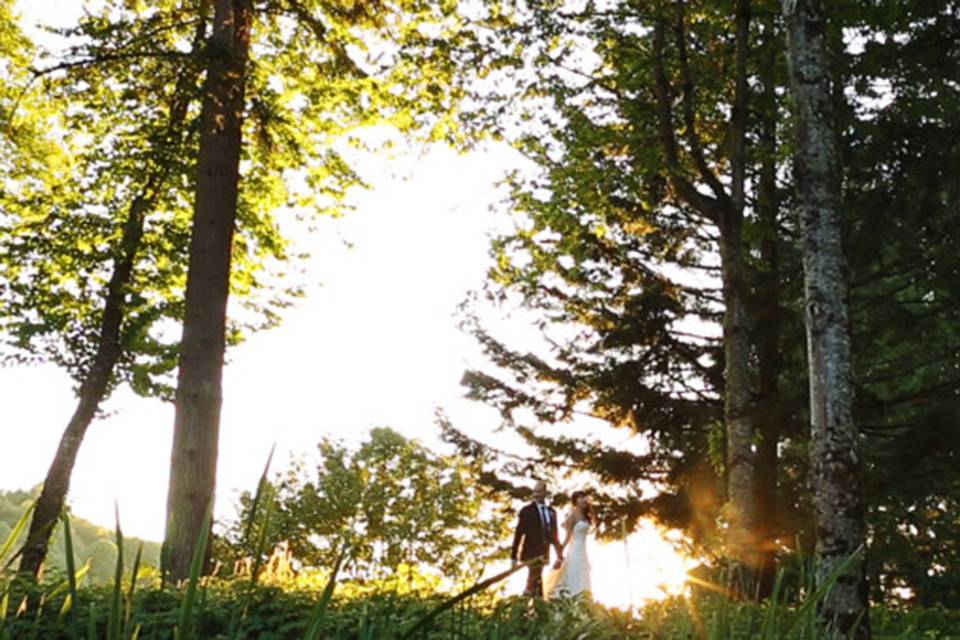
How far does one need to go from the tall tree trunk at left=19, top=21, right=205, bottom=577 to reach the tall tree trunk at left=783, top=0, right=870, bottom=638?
384 inches

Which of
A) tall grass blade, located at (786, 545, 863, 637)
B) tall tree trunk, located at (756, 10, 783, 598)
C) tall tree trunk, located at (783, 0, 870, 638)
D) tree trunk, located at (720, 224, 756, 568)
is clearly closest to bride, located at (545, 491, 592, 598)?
tree trunk, located at (720, 224, 756, 568)

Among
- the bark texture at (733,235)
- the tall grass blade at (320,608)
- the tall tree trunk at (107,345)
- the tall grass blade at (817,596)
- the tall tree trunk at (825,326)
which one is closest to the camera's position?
the tall grass blade at (320,608)

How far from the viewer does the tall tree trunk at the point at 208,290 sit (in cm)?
947

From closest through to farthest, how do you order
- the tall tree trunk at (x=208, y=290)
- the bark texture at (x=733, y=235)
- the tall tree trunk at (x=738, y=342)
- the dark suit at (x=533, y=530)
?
the tall tree trunk at (x=208, y=290)
the dark suit at (x=533, y=530)
the tall tree trunk at (x=738, y=342)
the bark texture at (x=733, y=235)

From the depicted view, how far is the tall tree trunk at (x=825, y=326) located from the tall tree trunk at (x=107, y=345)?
32.0ft

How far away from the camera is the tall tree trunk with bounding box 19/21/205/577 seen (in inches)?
581

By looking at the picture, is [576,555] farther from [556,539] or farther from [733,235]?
[733,235]

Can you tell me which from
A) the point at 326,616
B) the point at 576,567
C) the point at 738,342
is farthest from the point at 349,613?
the point at 738,342

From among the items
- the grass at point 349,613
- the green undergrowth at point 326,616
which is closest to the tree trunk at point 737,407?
the grass at point 349,613

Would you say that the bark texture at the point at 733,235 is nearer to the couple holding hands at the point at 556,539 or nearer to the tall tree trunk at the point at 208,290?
the couple holding hands at the point at 556,539

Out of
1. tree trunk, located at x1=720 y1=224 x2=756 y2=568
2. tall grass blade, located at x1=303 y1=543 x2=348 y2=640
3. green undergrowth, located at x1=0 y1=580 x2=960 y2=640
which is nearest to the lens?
tall grass blade, located at x1=303 y1=543 x2=348 y2=640

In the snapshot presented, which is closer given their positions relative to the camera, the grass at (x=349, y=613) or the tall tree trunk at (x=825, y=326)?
the grass at (x=349, y=613)

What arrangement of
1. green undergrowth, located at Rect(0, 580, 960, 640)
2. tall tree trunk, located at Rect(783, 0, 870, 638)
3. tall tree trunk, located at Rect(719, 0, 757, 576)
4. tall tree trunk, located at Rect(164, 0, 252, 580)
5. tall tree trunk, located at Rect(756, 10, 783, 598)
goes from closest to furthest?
green undergrowth, located at Rect(0, 580, 960, 640) < tall tree trunk, located at Rect(783, 0, 870, 638) < tall tree trunk, located at Rect(164, 0, 252, 580) < tall tree trunk, located at Rect(719, 0, 757, 576) < tall tree trunk, located at Rect(756, 10, 783, 598)

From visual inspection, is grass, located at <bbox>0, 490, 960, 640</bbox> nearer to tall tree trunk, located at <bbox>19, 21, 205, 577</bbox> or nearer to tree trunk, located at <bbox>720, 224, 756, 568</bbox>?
tree trunk, located at <bbox>720, 224, 756, 568</bbox>
